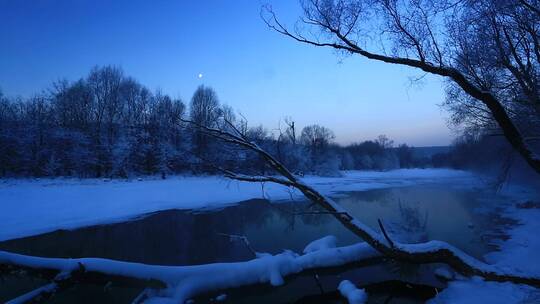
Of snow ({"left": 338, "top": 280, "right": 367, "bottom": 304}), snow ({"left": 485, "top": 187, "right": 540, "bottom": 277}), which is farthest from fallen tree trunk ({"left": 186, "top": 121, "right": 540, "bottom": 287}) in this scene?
snow ({"left": 485, "top": 187, "right": 540, "bottom": 277})

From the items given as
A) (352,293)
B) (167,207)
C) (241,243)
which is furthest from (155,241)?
(167,207)

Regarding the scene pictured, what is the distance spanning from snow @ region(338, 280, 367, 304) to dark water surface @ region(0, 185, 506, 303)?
0.35 m

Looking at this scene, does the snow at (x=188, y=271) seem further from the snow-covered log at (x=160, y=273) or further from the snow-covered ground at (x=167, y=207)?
the snow-covered ground at (x=167, y=207)

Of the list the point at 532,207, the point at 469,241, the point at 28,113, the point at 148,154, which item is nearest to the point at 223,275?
the point at 469,241

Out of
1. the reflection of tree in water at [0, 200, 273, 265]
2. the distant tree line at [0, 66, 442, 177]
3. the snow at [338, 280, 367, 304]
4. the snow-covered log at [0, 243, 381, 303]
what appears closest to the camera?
the snow-covered log at [0, 243, 381, 303]

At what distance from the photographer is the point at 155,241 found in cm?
1242

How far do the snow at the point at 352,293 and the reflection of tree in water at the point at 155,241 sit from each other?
357cm

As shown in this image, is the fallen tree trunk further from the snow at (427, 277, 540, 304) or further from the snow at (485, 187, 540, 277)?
the snow at (485, 187, 540, 277)

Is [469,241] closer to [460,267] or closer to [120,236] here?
[460,267]

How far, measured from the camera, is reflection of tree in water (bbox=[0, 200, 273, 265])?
412 inches

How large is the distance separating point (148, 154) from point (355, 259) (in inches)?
1323

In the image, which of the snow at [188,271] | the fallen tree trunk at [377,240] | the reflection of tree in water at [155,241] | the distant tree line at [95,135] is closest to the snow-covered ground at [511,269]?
the fallen tree trunk at [377,240]

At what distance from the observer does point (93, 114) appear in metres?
42.8

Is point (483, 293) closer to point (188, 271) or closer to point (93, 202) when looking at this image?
point (188, 271)
